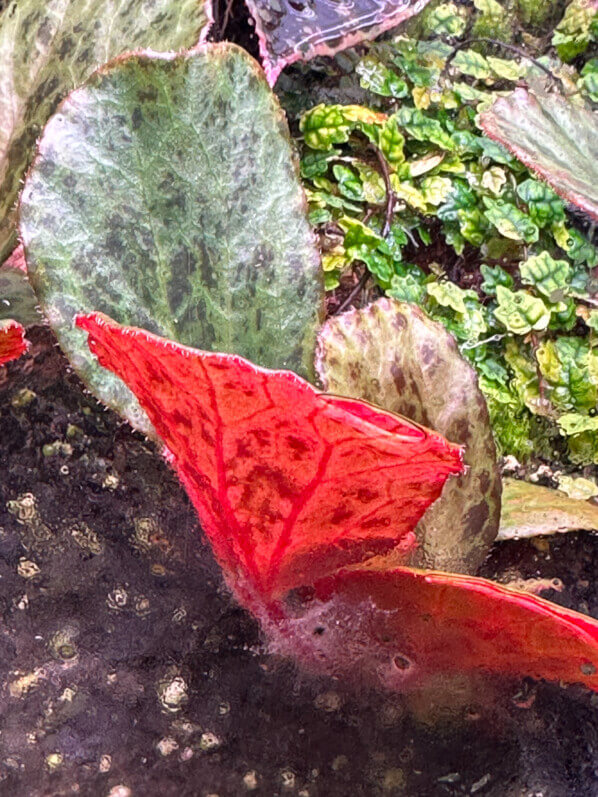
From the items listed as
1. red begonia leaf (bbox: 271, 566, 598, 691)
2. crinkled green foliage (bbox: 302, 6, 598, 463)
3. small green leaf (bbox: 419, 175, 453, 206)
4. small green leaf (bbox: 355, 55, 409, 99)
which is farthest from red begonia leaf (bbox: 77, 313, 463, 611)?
small green leaf (bbox: 355, 55, 409, 99)

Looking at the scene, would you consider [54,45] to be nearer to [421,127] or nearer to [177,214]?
[177,214]

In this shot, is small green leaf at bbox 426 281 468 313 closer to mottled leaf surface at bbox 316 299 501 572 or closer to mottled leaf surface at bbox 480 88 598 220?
mottled leaf surface at bbox 480 88 598 220

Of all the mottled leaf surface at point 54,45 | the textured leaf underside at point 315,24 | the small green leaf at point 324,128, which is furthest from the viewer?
the small green leaf at point 324,128

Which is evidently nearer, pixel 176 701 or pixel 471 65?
pixel 176 701

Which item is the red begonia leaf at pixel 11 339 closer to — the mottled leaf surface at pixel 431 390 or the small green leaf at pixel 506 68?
the mottled leaf surface at pixel 431 390

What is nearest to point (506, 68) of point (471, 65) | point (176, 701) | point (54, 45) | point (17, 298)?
point (471, 65)

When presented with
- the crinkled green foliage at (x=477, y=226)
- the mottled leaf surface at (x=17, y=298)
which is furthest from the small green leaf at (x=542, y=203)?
the mottled leaf surface at (x=17, y=298)
